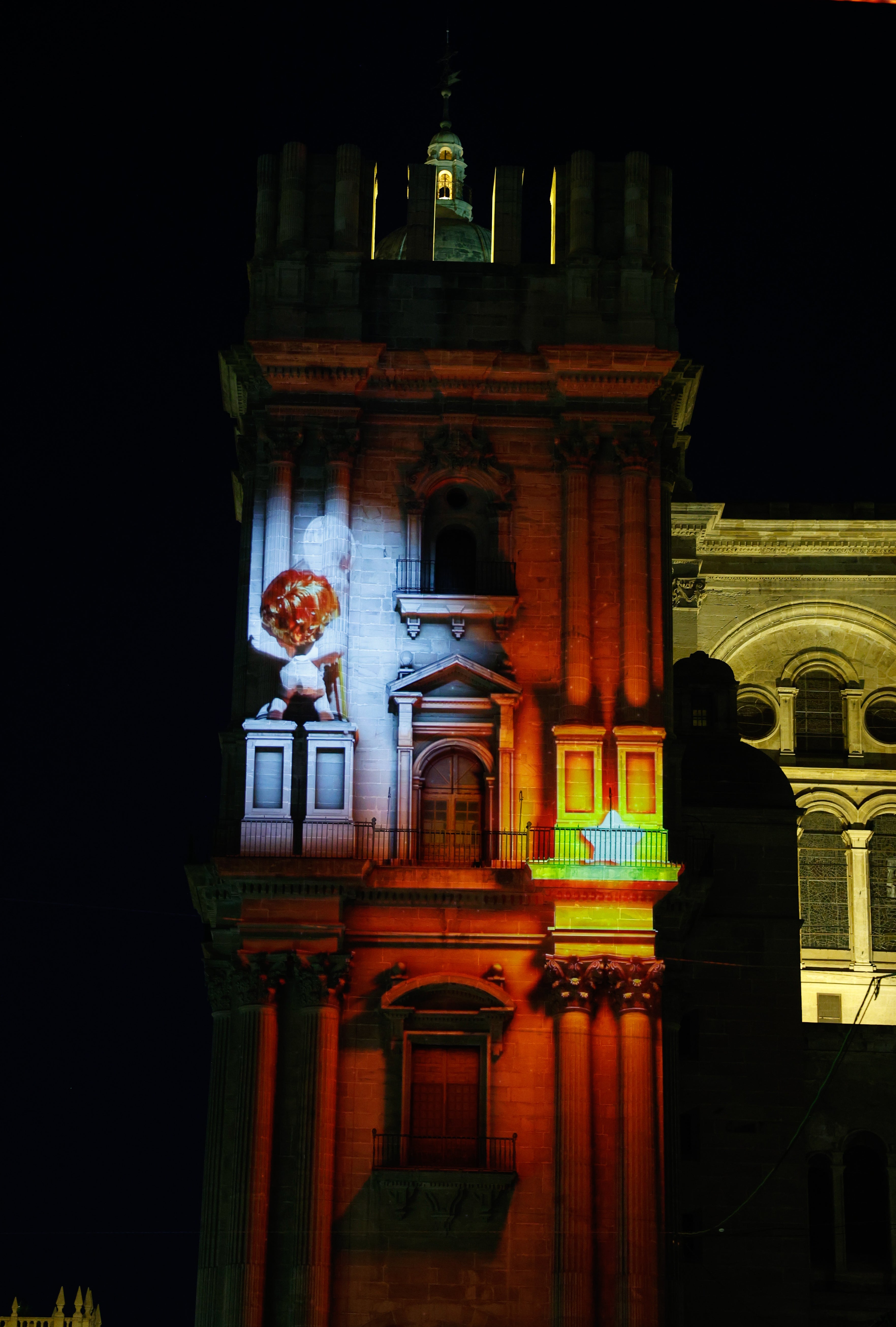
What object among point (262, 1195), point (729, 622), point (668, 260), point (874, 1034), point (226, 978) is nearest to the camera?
point (262, 1195)

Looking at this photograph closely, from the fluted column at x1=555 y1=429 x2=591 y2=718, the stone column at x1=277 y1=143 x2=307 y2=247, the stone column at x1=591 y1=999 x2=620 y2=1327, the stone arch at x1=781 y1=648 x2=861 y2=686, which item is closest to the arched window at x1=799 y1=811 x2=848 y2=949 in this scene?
the stone arch at x1=781 y1=648 x2=861 y2=686

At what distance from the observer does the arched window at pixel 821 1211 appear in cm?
5794

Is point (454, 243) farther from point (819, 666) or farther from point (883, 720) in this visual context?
point (883, 720)

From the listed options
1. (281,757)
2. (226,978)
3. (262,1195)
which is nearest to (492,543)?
(281,757)

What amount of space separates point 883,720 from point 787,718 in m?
2.68

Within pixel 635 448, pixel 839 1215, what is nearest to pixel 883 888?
pixel 839 1215

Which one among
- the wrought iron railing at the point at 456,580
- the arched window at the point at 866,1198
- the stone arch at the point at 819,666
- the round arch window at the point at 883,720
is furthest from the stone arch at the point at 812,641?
the wrought iron railing at the point at 456,580

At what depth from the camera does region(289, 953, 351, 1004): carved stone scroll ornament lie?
49969 millimetres

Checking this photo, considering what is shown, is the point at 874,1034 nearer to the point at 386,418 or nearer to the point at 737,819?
the point at 737,819

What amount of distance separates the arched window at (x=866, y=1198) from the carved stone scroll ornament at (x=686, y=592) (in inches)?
641

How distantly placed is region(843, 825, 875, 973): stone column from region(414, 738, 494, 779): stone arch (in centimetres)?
1636

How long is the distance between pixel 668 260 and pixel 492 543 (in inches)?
320

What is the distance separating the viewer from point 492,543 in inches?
2128

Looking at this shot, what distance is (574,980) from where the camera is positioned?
50.2 metres
